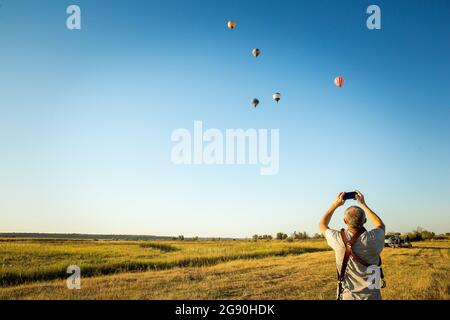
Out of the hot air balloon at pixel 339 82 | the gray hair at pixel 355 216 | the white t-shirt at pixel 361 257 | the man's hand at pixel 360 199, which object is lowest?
the white t-shirt at pixel 361 257

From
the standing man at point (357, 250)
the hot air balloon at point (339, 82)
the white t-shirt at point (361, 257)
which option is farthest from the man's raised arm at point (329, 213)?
the hot air balloon at point (339, 82)

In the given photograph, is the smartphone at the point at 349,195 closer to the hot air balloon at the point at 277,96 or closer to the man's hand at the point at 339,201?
the man's hand at the point at 339,201

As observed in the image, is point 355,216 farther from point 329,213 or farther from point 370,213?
point 329,213

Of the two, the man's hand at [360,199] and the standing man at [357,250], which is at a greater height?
the man's hand at [360,199]

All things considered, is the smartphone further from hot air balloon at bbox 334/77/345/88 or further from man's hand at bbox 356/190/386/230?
hot air balloon at bbox 334/77/345/88

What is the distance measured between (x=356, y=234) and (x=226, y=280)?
12234mm

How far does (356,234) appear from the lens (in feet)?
13.4

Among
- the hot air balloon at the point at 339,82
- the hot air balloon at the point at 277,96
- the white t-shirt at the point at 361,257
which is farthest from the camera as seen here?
the hot air balloon at the point at 277,96

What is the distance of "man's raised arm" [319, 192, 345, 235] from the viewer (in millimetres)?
4309

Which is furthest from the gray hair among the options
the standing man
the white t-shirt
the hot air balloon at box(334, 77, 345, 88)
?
the hot air balloon at box(334, 77, 345, 88)

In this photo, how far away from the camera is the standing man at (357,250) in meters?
4.09

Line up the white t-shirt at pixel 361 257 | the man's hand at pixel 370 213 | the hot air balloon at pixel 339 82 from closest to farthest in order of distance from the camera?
the white t-shirt at pixel 361 257 → the man's hand at pixel 370 213 → the hot air balloon at pixel 339 82
